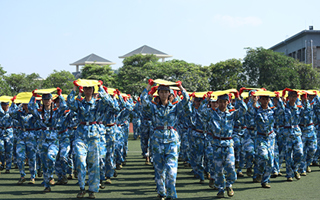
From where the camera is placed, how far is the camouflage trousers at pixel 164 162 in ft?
25.6

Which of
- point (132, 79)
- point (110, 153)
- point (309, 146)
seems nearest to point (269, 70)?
point (132, 79)

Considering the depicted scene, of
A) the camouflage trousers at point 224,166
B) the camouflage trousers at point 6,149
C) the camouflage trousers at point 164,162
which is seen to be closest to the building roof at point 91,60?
the camouflage trousers at point 6,149

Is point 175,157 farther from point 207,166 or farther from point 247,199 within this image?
point 207,166

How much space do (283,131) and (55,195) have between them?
6377 millimetres

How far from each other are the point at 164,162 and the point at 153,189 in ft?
6.53

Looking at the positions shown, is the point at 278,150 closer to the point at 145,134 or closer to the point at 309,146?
the point at 309,146

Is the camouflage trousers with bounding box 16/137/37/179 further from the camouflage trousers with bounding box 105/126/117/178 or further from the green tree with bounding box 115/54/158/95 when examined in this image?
the green tree with bounding box 115/54/158/95

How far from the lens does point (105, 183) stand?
1059 cm

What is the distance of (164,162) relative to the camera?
7.98 metres

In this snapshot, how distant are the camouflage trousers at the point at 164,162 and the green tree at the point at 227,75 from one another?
109 ft

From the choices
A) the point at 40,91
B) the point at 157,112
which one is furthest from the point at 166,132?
the point at 40,91

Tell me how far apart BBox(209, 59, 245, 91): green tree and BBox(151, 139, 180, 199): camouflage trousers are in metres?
33.1

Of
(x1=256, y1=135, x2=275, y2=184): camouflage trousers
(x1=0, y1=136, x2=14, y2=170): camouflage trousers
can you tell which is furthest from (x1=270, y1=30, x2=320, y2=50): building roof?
(x1=0, y1=136, x2=14, y2=170): camouflage trousers

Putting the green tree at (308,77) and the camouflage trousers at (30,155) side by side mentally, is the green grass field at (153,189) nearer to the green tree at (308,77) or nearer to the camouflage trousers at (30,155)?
the camouflage trousers at (30,155)
